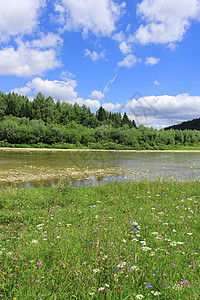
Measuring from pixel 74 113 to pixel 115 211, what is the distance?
343 feet

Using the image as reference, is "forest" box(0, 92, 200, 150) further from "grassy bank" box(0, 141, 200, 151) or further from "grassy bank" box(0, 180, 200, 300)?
"grassy bank" box(0, 180, 200, 300)

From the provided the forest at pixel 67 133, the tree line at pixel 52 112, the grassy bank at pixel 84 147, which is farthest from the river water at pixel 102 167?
the tree line at pixel 52 112

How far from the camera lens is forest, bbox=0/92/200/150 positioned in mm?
67875

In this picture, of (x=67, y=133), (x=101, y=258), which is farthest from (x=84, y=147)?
(x=101, y=258)

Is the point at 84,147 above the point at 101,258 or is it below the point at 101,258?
above

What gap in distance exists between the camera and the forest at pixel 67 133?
67.9 meters

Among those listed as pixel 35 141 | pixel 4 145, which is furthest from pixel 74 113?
pixel 4 145

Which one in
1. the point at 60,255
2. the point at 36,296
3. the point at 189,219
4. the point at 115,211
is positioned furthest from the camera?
the point at 115,211

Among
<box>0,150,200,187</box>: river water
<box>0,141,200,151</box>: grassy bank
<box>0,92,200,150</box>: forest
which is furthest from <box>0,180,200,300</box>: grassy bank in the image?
<box>0,92,200,150</box>: forest

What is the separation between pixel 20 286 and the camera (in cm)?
256

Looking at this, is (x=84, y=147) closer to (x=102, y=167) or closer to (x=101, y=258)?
(x=102, y=167)

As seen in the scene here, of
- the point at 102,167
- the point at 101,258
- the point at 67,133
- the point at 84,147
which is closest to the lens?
the point at 101,258

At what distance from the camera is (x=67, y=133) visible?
7394cm

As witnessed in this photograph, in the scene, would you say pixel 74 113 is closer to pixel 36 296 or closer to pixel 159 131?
pixel 159 131
